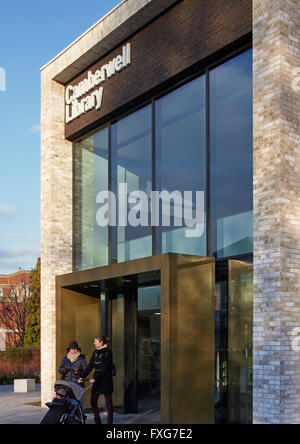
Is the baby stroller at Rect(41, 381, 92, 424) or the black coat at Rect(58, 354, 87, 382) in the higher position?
the black coat at Rect(58, 354, 87, 382)

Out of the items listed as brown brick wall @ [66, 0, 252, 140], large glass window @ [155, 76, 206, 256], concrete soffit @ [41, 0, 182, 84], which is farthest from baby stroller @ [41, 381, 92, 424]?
concrete soffit @ [41, 0, 182, 84]

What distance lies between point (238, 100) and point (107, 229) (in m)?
5.08

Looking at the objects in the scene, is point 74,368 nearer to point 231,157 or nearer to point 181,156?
point 181,156

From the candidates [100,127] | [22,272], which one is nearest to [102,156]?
[100,127]

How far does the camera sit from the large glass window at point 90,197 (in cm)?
1462

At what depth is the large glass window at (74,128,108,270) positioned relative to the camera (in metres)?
14.6

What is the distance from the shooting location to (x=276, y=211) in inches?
356

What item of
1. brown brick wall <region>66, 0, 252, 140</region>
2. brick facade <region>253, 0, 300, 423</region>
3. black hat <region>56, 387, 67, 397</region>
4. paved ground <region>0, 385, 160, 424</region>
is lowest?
paved ground <region>0, 385, 160, 424</region>

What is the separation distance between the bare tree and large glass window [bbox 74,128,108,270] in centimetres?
2700

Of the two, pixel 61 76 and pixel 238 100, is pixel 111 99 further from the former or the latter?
pixel 238 100

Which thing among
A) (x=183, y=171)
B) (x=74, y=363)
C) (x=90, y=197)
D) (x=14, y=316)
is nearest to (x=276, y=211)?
(x=183, y=171)

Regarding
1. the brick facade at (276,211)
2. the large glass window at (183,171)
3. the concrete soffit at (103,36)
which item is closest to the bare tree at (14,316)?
the concrete soffit at (103,36)

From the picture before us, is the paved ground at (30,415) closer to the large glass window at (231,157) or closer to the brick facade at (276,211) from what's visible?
the brick facade at (276,211)

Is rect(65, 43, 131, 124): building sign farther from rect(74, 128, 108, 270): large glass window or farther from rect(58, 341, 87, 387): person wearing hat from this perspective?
rect(58, 341, 87, 387): person wearing hat
